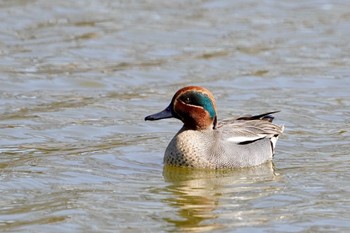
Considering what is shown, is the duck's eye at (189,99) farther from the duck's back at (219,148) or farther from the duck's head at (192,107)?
the duck's back at (219,148)

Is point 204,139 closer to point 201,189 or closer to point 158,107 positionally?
point 201,189

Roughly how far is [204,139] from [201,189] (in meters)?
0.86

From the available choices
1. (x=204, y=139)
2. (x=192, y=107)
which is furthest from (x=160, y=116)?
(x=204, y=139)

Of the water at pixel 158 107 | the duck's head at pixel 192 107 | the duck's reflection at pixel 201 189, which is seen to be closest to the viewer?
the duck's reflection at pixel 201 189

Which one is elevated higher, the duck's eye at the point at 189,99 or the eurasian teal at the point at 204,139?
the duck's eye at the point at 189,99

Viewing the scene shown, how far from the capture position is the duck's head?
10734mm

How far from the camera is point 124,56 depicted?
51.1ft

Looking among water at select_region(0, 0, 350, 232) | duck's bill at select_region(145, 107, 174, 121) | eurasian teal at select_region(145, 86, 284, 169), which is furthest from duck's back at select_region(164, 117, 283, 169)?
duck's bill at select_region(145, 107, 174, 121)

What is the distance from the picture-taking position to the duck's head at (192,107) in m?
10.7

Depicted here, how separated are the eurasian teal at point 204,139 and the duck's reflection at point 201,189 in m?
0.09

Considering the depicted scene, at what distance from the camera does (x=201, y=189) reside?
10117 millimetres

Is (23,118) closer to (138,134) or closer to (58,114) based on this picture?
(58,114)

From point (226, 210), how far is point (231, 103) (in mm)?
4382

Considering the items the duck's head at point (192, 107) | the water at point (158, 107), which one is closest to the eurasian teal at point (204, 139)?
the duck's head at point (192, 107)
